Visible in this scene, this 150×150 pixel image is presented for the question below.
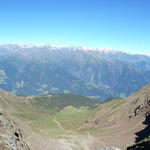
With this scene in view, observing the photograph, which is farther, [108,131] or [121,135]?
[108,131]

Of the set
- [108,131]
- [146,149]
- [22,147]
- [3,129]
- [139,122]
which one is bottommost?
[108,131]

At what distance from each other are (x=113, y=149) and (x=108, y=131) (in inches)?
2847

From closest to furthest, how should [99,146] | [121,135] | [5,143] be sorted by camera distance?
[5,143] → [99,146] → [121,135]

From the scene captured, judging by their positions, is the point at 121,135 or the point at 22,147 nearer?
the point at 22,147

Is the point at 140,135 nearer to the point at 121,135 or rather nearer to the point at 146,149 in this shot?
the point at 121,135

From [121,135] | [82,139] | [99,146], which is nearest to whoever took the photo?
[99,146]

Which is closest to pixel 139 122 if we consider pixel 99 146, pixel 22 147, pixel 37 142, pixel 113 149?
pixel 99 146

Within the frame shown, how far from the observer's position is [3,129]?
92.4 m

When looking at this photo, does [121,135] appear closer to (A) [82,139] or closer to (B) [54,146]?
(A) [82,139]

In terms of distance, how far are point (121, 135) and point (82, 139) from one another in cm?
3776

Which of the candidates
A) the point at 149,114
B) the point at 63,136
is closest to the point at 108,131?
the point at 149,114

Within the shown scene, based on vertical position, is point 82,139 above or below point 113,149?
below

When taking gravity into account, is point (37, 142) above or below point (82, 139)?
above

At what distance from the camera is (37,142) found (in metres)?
118
